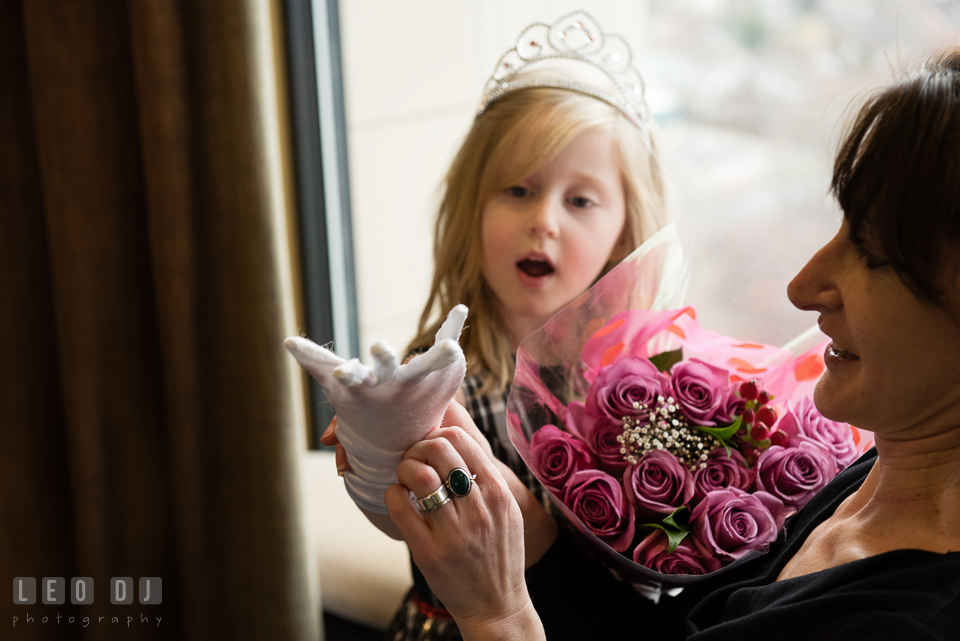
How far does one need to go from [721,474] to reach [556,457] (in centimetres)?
19

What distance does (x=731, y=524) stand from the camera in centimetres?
79

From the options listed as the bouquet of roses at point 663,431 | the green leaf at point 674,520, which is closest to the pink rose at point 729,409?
the bouquet of roses at point 663,431

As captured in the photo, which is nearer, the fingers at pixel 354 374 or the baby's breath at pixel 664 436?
the fingers at pixel 354 374

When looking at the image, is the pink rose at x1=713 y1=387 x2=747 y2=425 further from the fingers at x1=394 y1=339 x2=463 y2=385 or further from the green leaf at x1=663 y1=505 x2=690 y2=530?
the fingers at x1=394 y1=339 x2=463 y2=385

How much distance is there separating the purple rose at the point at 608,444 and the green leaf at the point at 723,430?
→ 3.8 inches

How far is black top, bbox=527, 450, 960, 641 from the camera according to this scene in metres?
0.58

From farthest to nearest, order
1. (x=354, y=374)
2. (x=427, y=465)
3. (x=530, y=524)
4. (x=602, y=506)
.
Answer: (x=530, y=524) < (x=602, y=506) < (x=427, y=465) < (x=354, y=374)

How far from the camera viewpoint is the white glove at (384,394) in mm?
613

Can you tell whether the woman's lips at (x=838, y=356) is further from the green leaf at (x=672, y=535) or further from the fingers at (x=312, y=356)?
the fingers at (x=312, y=356)

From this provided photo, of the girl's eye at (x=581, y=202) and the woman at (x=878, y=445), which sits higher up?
→ the girl's eye at (x=581, y=202)

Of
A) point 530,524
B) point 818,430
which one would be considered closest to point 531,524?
point 530,524

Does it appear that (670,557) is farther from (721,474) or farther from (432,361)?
(432,361)

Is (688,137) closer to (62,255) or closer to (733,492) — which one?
(733,492)

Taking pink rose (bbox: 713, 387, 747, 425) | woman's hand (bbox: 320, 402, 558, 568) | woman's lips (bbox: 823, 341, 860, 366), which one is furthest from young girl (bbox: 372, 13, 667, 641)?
woman's lips (bbox: 823, 341, 860, 366)
